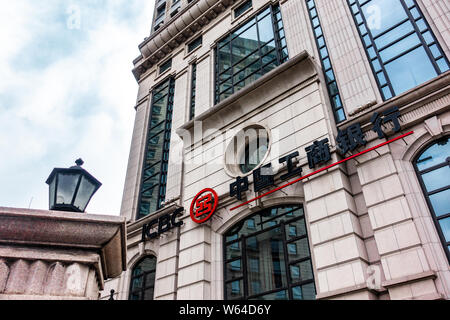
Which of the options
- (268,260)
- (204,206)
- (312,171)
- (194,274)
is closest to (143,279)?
(194,274)

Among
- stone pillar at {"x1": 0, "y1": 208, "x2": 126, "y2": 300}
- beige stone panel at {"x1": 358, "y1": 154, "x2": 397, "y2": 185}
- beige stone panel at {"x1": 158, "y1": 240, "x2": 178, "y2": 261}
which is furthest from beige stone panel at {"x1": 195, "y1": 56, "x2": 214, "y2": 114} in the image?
stone pillar at {"x1": 0, "y1": 208, "x2": 126, "y2": 300}

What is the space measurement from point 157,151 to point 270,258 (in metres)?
11.7

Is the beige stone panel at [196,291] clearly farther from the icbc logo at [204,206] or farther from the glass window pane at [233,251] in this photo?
the icbc logo at [204,206]

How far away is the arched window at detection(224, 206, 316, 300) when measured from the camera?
11180mm

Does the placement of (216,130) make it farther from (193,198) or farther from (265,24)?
(265,24)

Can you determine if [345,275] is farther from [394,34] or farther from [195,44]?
[195,44]

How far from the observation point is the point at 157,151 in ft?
70.7

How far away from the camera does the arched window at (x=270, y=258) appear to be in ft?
36.7

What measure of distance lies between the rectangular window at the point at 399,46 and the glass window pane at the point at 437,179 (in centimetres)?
334

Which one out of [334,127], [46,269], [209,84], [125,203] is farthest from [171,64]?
[46,269]

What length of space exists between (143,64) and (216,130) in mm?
14440

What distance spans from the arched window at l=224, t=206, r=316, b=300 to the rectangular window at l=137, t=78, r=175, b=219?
683 cm

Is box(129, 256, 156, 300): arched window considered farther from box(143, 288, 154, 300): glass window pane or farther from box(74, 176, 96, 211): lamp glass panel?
box(74, 176, 96, 211): lamp glass panel

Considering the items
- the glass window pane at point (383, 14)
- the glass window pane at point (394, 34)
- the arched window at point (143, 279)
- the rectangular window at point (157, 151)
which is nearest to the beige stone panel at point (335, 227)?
the glass window pane at point (394, 34)
